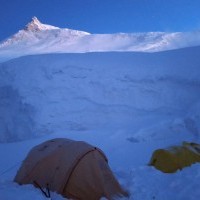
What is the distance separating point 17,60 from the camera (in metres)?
17.5

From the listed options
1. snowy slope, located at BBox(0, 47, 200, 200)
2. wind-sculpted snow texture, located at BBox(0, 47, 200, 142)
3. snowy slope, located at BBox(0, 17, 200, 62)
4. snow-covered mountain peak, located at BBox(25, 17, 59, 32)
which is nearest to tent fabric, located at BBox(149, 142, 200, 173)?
snowy slope, located at BBox(0, 47, 200, 200)

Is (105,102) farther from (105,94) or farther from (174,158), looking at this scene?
(174,158)

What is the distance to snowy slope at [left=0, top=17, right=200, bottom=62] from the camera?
22938 mm

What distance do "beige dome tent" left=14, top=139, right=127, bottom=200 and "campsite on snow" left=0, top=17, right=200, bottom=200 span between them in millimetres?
23

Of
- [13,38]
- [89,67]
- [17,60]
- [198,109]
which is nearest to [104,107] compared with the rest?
[89,67]

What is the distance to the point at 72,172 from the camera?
6.84m

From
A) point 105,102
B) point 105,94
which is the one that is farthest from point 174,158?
point 105,94

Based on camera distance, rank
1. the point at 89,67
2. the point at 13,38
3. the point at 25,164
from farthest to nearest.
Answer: the point at 13,38 → the point at 89,67 → the point at 25,164

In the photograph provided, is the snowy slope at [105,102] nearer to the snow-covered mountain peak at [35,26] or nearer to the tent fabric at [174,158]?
the tent fabric at [174,158]

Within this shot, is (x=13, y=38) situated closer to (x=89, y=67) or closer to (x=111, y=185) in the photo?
(x=89, y=67)

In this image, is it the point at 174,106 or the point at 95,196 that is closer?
the point at 95,196

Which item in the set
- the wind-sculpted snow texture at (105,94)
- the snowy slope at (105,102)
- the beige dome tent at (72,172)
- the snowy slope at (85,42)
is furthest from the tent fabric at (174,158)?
the snowy slope at (85,42)

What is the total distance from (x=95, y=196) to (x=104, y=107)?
8.44 metres

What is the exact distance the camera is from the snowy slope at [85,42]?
22938mm
